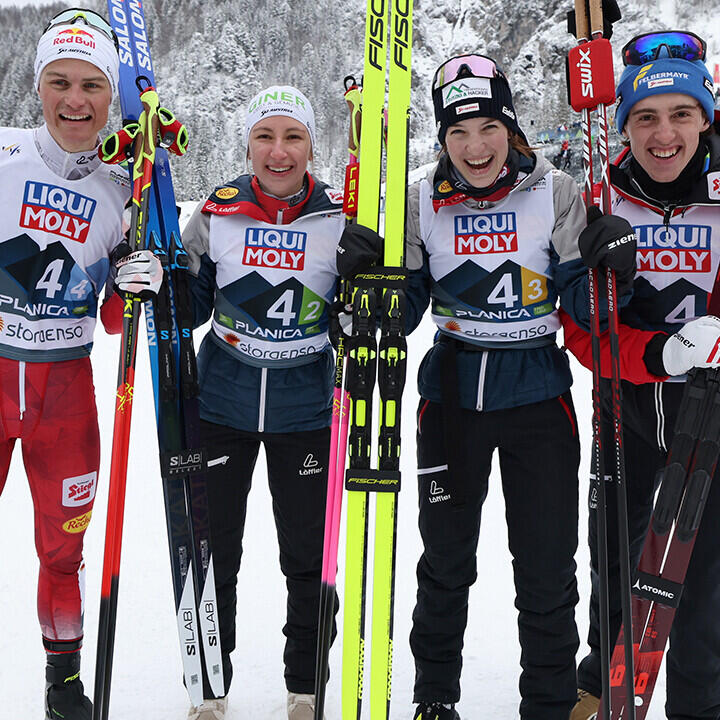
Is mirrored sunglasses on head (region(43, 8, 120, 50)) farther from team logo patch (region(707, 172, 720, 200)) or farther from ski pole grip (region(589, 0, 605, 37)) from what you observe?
team logo patch (region(707, 172, 720, 200))

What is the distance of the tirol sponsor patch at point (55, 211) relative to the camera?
192 centimetres

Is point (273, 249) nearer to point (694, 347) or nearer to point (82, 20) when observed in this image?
point (82, 20)

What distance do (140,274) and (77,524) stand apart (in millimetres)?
823

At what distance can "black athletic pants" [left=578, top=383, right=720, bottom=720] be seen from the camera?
1.80 metres

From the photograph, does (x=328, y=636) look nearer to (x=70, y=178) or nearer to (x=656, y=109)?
(x=70, y=178)

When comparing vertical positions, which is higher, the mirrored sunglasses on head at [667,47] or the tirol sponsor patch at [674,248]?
the mirrored sunglasses on head at [667,47]

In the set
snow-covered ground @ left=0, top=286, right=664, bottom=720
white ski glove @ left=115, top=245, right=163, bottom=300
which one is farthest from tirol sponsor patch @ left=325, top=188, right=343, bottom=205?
snow-covered ground @ left=0, top=286, right=664, bottom=720

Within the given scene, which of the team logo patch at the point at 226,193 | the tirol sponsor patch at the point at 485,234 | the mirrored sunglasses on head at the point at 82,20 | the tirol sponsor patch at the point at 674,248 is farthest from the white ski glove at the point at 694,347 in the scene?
the mirrored sunglasses on head at the point at 82,20

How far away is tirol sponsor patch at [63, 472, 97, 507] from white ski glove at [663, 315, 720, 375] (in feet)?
5.61

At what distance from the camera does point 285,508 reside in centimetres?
210

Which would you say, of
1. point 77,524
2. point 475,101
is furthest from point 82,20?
point 77,524

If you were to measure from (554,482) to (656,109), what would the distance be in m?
1.06

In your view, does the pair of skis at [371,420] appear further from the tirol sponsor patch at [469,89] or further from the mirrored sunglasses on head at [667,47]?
the mirrored sunglasses on head at [667,47]

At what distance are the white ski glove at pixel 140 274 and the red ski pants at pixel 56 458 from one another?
370mm
